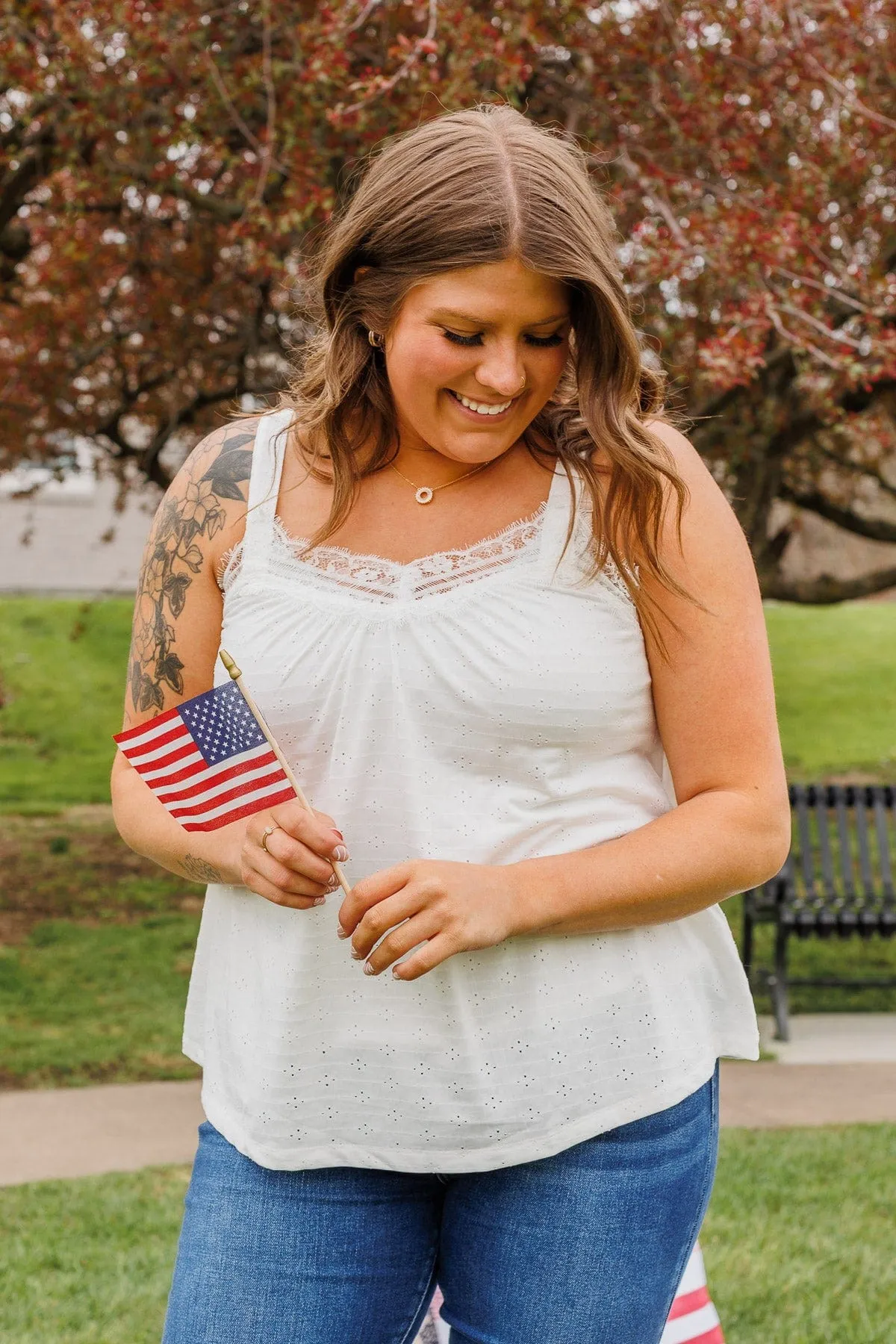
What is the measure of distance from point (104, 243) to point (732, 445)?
3338 mm

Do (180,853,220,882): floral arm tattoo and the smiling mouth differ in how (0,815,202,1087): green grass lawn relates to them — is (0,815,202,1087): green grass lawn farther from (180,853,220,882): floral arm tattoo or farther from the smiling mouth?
the smiling mouth

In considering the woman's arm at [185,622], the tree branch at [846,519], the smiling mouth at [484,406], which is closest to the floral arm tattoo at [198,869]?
the woman's arm at [185,622]

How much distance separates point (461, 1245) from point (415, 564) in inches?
31.8

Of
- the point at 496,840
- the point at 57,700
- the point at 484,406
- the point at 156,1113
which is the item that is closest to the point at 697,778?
the point at 496,840

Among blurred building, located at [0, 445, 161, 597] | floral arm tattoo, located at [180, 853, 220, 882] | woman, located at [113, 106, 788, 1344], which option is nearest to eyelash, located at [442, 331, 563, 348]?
woman, located at [113, 106, 788, 1344]

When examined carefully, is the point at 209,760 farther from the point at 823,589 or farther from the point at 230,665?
the point at 823,589

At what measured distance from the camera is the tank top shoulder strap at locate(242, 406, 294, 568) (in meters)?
1.98

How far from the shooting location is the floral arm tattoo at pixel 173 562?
6.71 feet

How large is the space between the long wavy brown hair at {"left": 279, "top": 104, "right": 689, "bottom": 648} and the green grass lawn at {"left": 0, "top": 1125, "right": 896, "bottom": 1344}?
271 centimetres

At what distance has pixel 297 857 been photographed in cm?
173

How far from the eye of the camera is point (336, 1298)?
181 cm

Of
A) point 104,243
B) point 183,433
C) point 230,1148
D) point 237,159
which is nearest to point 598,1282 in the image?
point 230,1148

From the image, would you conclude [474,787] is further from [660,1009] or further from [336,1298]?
[336,1298]

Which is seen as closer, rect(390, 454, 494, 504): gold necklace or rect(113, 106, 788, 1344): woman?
rect(113, 106, 788, 1344): woman
